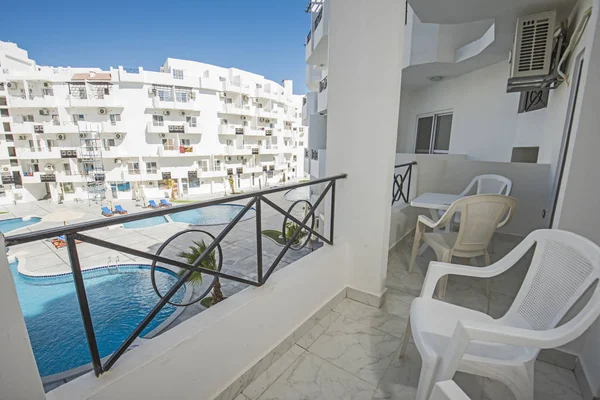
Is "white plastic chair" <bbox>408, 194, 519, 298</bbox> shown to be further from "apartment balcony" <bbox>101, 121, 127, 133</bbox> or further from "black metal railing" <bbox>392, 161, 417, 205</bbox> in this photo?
"apartment balcony" <bbox>101, 121, 127, 133</bbox>

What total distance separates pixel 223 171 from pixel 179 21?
39.9 feet

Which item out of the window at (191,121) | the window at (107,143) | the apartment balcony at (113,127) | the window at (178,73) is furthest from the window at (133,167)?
the window at (178,73)

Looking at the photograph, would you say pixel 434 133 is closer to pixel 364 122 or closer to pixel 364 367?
pixel 364 122

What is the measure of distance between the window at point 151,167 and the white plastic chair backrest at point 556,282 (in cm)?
2313

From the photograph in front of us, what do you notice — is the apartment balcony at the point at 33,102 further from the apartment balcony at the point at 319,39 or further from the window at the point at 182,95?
the apartment balcony at the point at 319,39

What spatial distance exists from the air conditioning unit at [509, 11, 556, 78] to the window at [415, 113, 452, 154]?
272cm

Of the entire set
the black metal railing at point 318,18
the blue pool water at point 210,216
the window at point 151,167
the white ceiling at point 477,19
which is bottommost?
the blue pool water at point 210,216

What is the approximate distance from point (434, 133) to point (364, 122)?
490 cm

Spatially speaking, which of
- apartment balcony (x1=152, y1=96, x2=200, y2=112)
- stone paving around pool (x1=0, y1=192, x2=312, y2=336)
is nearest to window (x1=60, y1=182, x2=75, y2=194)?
apartment balcony (x1=152, y1=96, x2=200, y2=112)

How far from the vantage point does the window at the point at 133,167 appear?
20.1m

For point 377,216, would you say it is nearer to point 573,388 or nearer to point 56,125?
point 573,388

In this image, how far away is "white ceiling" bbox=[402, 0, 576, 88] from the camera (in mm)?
A: 2716

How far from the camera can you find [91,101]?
743 inches

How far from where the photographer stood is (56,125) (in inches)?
731
